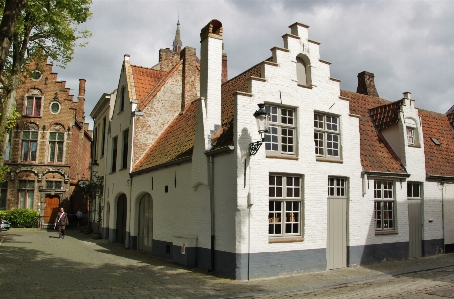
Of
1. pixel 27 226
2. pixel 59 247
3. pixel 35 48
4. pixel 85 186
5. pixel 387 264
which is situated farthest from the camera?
pixel 27 226

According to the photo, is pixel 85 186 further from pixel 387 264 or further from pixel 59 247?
pixel 387 264

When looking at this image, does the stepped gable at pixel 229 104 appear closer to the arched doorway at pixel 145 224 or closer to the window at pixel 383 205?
the arched doorway at pixel 145 224

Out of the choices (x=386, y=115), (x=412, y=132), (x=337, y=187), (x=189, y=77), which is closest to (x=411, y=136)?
(x=412, y=132)

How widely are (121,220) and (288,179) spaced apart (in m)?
10.7

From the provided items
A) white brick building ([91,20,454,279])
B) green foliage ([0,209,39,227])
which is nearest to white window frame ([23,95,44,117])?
green foliage ([0,209,39,227])

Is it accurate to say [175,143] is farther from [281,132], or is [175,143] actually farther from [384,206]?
[384,206]

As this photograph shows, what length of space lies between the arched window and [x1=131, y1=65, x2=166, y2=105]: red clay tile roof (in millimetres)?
8664

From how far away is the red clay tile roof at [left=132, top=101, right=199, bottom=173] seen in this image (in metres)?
13.9

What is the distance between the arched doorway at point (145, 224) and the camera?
15.7 metres

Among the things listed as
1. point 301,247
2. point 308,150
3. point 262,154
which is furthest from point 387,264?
point 262,154

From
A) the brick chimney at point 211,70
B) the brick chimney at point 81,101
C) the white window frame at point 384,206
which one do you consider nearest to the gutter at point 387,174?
the white window frame at point 384,206

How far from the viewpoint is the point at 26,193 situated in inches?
1156

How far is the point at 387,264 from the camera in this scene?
42.1ft

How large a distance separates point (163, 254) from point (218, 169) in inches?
186
